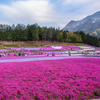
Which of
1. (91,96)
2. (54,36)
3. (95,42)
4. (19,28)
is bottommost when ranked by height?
(91,96)

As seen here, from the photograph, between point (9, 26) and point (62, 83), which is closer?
point (62, 83)

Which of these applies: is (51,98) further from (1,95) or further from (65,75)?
(65,75)

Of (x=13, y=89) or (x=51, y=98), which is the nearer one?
(x=51, y=98)

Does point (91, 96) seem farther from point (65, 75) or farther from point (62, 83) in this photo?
point (65, 75)

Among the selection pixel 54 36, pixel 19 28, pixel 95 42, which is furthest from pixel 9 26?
pixel 95 42

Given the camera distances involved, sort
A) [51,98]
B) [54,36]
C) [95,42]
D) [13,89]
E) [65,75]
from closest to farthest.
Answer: [51,98]
[13,89]
[65,75]
[54,36]
[95,42]

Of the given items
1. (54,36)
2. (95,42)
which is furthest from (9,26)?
(95,42)

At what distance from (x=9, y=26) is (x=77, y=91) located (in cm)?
8457

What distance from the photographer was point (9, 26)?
79.2m

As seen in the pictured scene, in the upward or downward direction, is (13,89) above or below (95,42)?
below

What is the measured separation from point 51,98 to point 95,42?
9305 cm

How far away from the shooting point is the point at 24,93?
6609mm

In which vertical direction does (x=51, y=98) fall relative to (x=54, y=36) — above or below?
below

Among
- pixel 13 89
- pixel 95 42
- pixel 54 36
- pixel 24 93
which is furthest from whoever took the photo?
pixel 95 42
